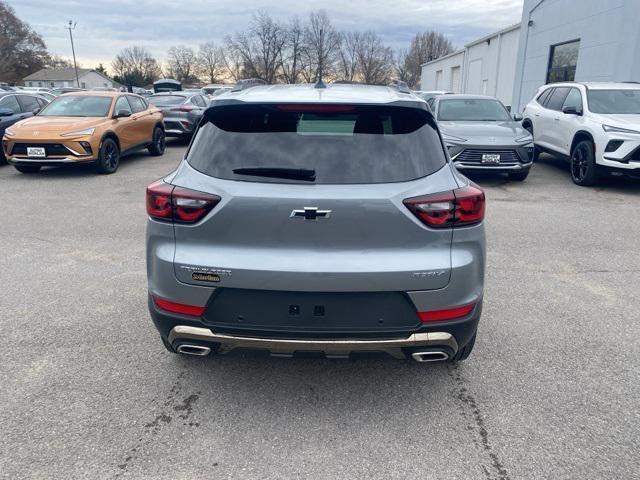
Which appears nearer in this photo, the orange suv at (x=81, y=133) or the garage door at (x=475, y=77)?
the orange suv at (x=81, y=133)

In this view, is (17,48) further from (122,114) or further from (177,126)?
(122,114)

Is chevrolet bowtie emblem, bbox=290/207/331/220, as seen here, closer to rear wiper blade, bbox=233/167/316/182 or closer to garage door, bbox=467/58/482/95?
rear wiper blade, bbox=233/167/316/182

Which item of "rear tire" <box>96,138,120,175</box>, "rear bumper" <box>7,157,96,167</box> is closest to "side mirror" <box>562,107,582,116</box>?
"rear tire" <box>96,138,120,175</box>

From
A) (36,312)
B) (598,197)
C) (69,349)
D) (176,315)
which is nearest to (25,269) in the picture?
(36,312)

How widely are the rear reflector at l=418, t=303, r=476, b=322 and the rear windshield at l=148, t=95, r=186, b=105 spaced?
47.1ft

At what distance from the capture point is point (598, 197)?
8.55 metres

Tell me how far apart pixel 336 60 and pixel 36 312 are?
63689mm

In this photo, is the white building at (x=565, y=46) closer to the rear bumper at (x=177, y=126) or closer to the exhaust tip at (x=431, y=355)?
the rear bumper at (x=177, y=126)

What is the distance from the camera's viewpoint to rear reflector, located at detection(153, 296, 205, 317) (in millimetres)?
2504

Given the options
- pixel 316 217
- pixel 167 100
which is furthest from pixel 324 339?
pixel 167 100

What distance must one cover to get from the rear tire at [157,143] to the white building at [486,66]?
1879 cm

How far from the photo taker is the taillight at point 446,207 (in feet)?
7.86

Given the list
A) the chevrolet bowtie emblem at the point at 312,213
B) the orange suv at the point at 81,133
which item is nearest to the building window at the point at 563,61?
the orange suv at the point at 81,133

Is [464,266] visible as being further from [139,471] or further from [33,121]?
[33,121]
